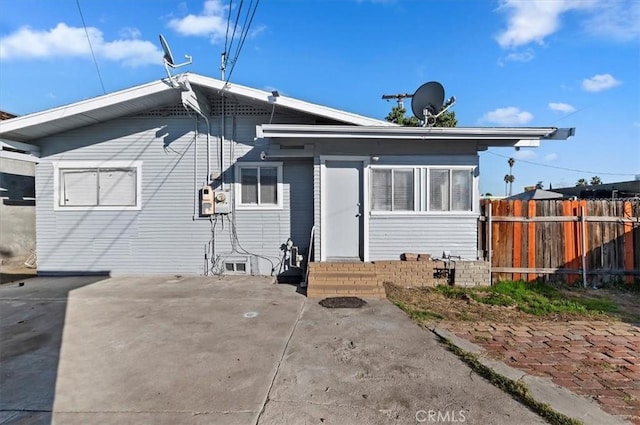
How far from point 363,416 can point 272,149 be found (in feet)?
19.5

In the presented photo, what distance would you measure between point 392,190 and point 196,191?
4530mm

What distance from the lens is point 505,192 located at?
169ft

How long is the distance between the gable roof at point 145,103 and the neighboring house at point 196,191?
11 cm

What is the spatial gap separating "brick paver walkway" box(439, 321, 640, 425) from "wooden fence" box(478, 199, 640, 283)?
2223 millimetres

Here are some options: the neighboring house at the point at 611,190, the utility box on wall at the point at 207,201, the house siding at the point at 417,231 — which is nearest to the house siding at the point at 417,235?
the house siding at the point at 417,231

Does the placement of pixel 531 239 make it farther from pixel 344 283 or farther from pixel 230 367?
pixel 230 367

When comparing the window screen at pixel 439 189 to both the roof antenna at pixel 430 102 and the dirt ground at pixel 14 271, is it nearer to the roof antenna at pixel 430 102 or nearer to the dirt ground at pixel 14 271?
the roof antenna at pixel 430 102

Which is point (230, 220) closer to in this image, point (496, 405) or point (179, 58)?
point (179, 58)

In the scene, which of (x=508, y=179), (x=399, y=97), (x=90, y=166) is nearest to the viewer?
(x=90, y=166)

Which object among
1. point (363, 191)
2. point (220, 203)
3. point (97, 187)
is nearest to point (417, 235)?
point (363, 191)

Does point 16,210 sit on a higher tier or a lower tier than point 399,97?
lower

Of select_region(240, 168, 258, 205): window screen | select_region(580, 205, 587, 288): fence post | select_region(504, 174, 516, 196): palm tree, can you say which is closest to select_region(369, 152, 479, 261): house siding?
select_region(580, 205, 587, 288): fence post

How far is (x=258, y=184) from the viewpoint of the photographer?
299 inches

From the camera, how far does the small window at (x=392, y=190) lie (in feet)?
23.1
